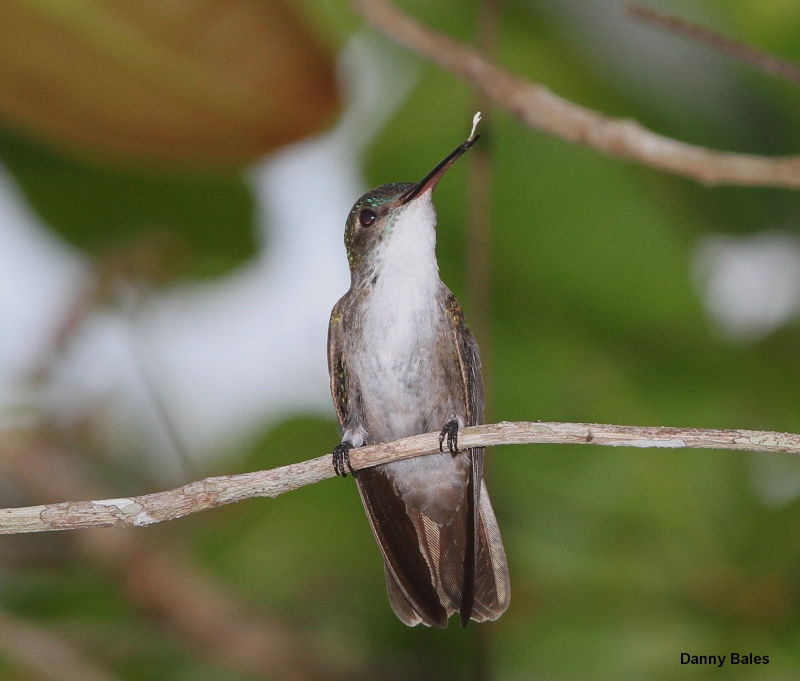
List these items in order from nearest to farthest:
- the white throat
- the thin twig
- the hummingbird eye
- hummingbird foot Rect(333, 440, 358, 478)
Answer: the thin twig → hummingbird foot Rect(333, 440, 358, 478) → the white throat → the hummingbird eye

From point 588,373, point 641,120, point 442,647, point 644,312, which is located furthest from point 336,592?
point 641,120

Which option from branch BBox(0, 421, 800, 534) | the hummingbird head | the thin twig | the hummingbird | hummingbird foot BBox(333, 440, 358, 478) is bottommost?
branch BBox(0, 421, 800, 534)

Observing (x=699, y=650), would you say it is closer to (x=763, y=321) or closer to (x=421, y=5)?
(x=763, y=321)

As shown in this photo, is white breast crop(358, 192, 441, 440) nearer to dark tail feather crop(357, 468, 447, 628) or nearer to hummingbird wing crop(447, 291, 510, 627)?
hummingbird wing crop(447, 291, 510, 627)

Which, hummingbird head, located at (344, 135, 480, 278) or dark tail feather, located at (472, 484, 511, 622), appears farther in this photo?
hummingbird head, located at (344, 135, 480, 278)

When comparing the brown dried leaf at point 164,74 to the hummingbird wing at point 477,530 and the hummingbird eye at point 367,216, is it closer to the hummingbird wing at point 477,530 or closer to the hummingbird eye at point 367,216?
the hummingbird eye at point 367,216

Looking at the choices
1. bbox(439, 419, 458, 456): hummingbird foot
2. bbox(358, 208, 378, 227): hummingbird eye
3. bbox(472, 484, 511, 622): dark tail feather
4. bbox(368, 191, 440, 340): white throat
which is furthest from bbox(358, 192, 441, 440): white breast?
bbox(439, 419, 458, 456): hummingbird foot

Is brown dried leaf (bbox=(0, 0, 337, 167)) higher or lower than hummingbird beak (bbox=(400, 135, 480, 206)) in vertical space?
higher

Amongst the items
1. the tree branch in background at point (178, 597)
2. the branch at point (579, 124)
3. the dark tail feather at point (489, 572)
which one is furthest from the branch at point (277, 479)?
the tree branch in background at point (178, 597)
